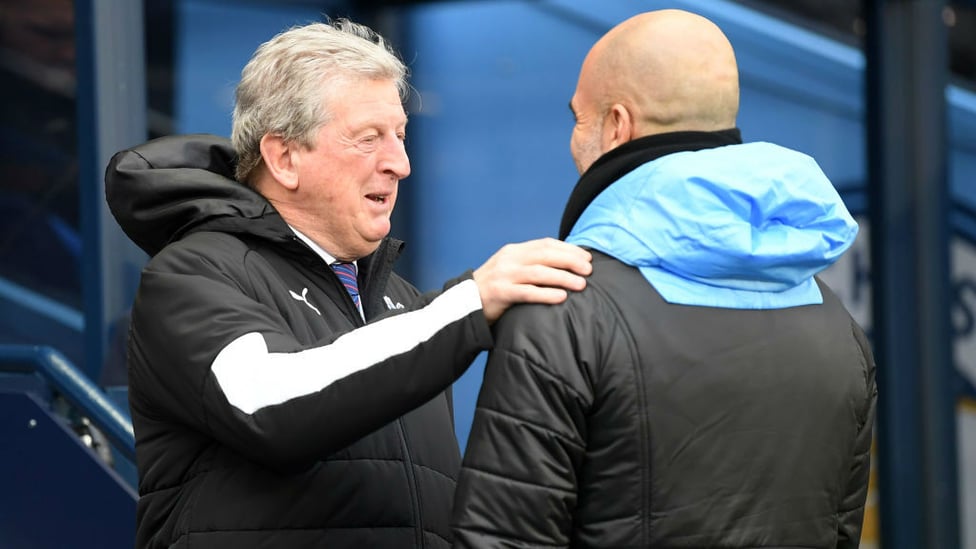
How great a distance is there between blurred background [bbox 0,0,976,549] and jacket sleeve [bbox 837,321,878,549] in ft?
13.3

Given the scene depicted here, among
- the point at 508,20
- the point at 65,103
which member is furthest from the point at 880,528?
→ the point at 65,103

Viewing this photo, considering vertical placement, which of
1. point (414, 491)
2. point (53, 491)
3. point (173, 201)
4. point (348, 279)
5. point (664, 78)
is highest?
point (664, 78)

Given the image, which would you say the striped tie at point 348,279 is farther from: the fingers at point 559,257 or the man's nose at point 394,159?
the fingers at point 559,257

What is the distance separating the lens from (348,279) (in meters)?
2.40

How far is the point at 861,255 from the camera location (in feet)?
20.4

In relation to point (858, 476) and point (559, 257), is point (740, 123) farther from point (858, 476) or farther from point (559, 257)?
point (559, 257)

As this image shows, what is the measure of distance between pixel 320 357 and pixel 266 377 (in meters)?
0.08

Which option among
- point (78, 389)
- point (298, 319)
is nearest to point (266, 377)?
point (298, 319)

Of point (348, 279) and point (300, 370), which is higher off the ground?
point (348, 279)

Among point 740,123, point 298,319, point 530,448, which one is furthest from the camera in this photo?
point 740,123

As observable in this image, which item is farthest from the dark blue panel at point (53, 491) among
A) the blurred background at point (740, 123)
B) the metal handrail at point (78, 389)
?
the blurred background at point (740, 123)

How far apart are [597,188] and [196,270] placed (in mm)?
669

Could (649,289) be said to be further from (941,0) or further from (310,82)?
(941,0)

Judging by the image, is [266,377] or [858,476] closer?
[266,377]
